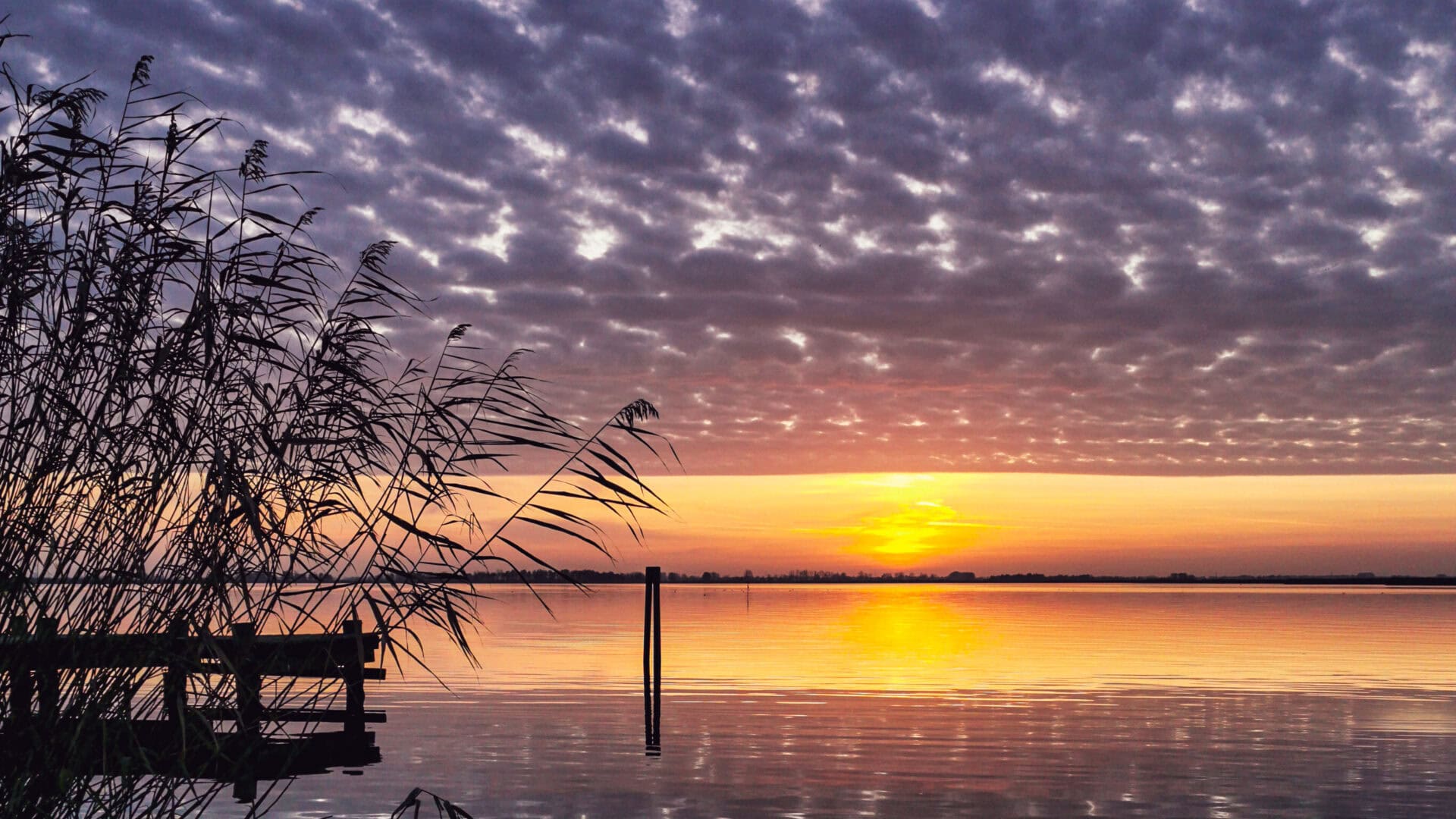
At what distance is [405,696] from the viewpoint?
31.9 meters

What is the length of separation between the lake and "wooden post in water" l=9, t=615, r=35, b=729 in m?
1.83

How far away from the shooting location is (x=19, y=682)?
20.7ft

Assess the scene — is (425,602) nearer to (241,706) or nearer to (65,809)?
(241,706)

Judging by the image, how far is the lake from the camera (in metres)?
18.1

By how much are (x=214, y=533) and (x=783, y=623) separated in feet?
254

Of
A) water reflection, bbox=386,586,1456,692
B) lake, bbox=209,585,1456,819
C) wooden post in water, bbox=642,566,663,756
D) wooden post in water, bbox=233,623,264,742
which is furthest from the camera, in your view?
water reflection, bbox=386,586,1456,692

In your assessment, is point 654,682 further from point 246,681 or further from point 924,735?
point 246,681

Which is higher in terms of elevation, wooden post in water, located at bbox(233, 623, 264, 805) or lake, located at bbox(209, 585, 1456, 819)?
wooden post in water, located at bbox(233, 623, 264, 805)

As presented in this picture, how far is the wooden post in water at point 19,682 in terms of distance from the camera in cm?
623

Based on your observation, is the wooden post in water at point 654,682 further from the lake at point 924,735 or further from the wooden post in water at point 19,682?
the wooden post in water at point 19,682

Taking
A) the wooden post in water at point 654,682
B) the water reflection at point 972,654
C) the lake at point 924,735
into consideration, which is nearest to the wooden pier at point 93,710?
the lake at point 924,735

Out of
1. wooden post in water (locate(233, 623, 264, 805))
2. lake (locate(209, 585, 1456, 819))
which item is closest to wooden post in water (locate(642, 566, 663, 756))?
lake (locate(209, 585, 1456, 819))

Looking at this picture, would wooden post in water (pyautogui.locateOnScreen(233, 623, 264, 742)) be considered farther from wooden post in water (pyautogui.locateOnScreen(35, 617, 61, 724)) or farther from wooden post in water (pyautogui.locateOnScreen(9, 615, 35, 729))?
wooden post in water (pyautogui.locateOnScreen(9, 615, 35, 729))

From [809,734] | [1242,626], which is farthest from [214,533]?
[1242,626]
